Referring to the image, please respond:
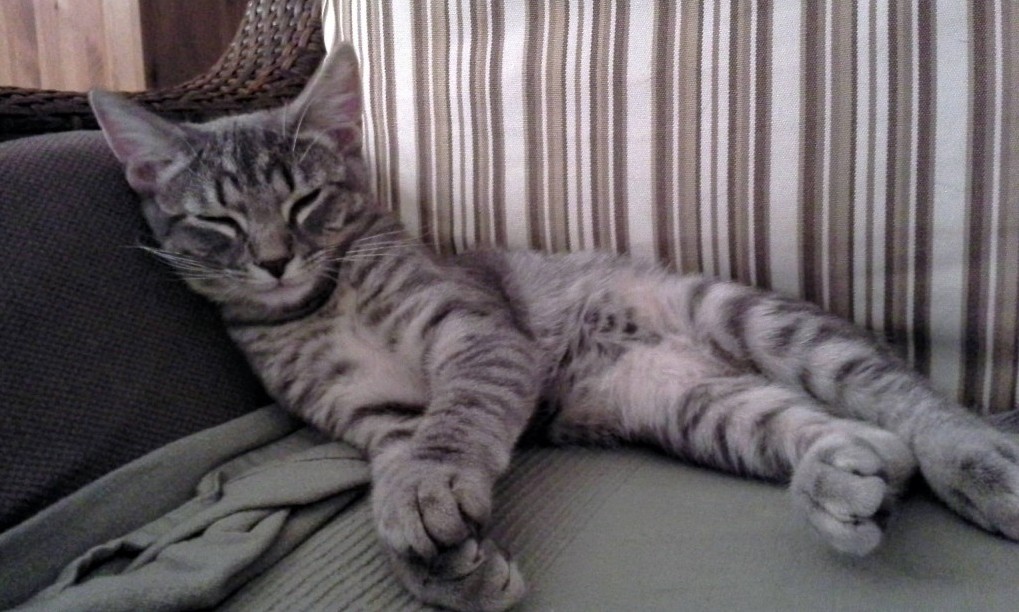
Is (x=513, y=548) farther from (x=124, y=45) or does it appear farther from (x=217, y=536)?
(x=124, y=45)

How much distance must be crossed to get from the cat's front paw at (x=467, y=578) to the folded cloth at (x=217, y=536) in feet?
0.51

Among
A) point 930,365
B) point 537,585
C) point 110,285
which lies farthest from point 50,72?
point 930,365

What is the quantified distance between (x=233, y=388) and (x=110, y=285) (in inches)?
8.7

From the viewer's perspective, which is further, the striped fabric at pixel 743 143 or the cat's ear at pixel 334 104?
the cat's ear at pixel 334 104

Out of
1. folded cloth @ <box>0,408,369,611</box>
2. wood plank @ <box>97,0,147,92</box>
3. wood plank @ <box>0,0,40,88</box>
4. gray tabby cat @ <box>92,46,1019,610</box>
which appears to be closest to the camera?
folded cloth @ <box>0,408,369,611</box>

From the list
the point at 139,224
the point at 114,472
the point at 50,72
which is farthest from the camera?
the point at 50,72

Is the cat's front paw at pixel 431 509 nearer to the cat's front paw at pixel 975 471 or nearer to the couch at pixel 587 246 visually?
the couch at pixel 587 246

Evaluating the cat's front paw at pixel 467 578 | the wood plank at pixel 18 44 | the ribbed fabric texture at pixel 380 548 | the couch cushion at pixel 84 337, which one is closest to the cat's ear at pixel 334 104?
the couch cushion at pixel 84 337

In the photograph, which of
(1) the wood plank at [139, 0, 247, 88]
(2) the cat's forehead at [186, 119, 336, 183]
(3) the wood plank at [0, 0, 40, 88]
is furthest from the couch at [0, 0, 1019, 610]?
(3) the wood plank at [0, 0, 40, 88]

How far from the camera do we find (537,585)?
72 cm

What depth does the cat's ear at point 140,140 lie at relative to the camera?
102cm

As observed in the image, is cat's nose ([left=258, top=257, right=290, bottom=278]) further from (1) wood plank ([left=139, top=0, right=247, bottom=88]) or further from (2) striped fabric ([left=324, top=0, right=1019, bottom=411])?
(1) wood plank ([left=139, top=0, right=247, bottom=88])

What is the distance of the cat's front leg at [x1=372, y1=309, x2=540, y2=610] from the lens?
698mm

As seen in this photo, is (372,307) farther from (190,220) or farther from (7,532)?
(7,532)
